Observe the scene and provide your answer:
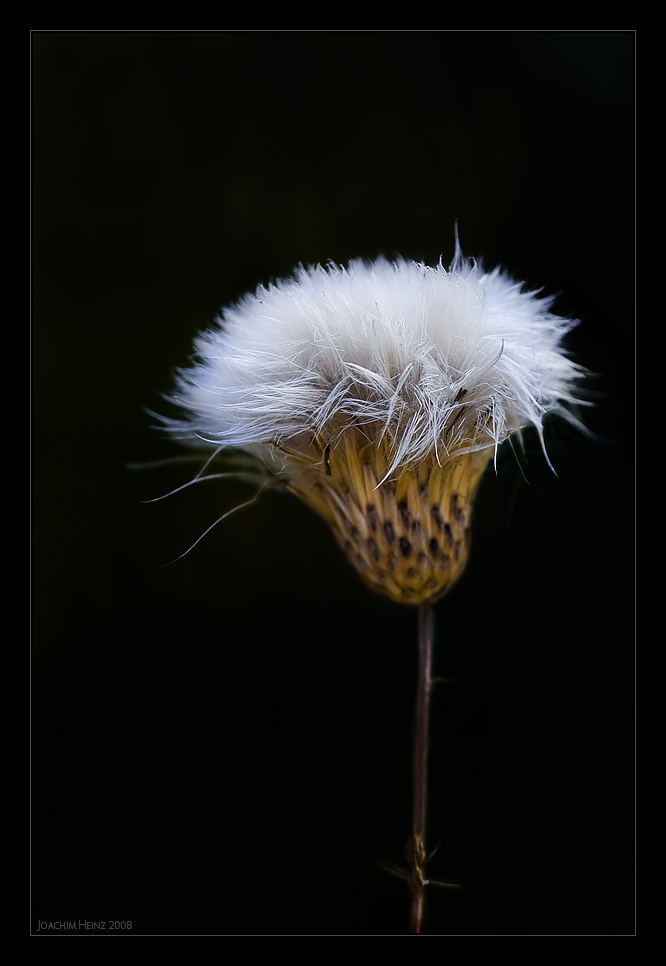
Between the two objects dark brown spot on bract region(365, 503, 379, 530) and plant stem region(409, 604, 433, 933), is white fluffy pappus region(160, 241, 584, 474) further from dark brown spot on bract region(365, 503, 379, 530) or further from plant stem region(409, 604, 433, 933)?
Result: plant stem region(409, 604, 433, 933)

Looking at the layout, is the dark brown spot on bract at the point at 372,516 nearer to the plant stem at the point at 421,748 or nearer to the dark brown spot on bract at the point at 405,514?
the dark brown spot on bract at the point at 405,514

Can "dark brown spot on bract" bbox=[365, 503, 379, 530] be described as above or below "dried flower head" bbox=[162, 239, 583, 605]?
below

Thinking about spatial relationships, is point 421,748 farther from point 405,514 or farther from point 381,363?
point 381,363

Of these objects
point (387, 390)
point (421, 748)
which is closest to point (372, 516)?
point (387, 390)

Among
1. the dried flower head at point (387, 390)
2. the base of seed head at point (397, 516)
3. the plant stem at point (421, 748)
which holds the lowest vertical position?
the plant stem at point (421, 748)

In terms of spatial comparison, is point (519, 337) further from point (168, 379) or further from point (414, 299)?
point (168, 379)

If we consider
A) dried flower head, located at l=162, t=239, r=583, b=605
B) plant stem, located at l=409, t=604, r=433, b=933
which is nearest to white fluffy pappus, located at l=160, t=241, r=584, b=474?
dried flower head, located at l=162, t=239, r=583, b=605

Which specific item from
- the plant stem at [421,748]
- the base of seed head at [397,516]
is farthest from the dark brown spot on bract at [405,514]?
the plant stem at [421,748]
